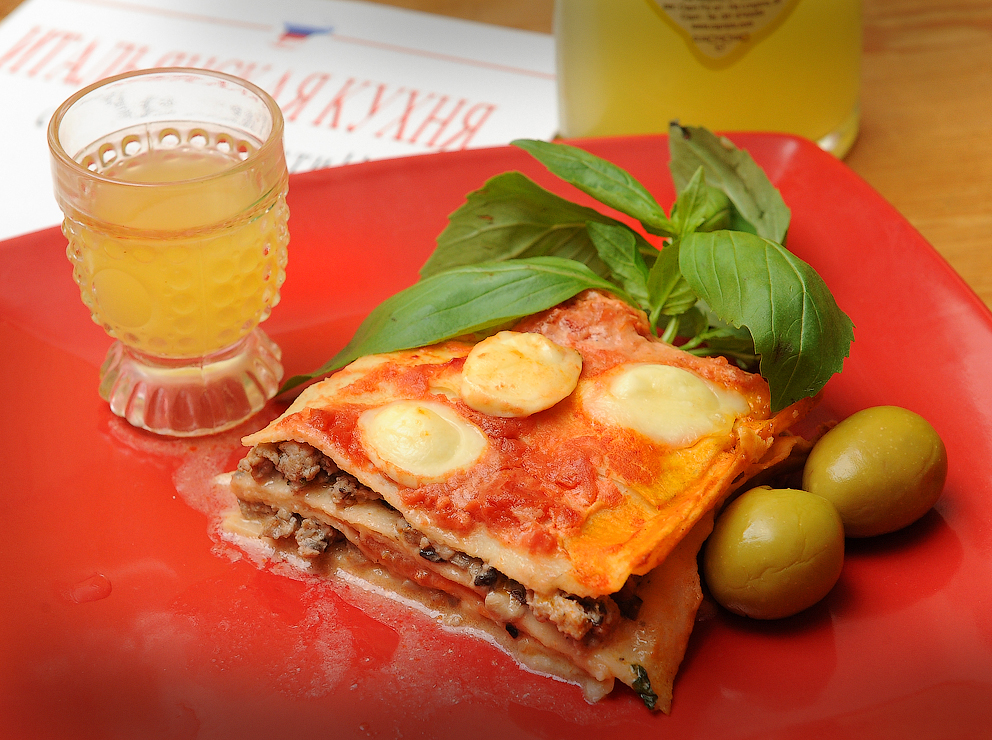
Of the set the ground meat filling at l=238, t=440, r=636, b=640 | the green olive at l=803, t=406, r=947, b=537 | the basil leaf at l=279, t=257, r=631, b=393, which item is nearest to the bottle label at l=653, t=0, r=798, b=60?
the basil leaf at l=279, t=257, r=631, b=393

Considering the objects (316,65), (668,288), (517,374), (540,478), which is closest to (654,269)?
(668,288)

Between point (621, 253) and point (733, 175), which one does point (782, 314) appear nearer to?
point (621, 253)

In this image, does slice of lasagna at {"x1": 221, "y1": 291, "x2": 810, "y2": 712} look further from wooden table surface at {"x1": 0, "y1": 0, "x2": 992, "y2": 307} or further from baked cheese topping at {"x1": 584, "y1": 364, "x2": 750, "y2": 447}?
wooden table surface at {"x1": 0, "y1": 0, "x2": 992, "y2": 307}

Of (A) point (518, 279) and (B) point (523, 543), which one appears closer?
(B) point (523, 543)

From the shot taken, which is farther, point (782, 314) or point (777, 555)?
point (782, 314)

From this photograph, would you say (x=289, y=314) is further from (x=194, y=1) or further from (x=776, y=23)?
(x=194, y=1)

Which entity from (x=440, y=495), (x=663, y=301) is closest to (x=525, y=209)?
(x=663, y=301)
